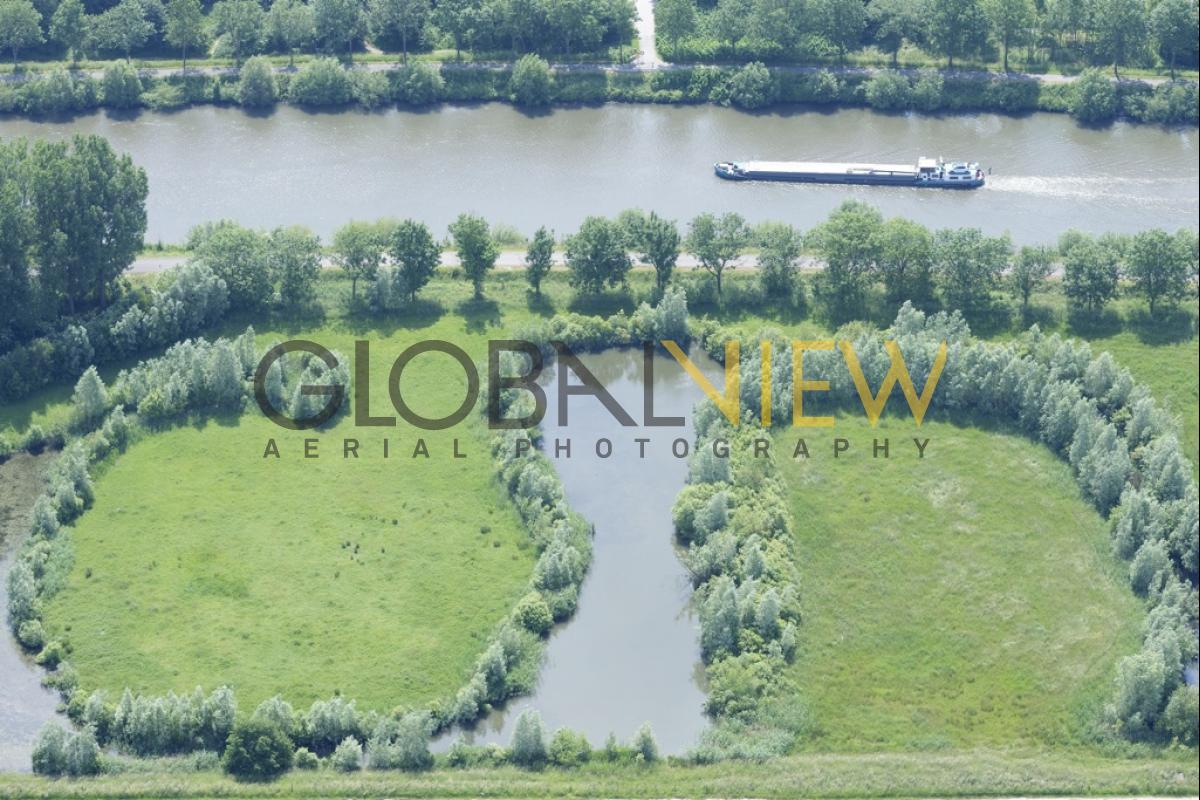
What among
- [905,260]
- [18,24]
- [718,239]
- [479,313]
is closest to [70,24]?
[18,24]

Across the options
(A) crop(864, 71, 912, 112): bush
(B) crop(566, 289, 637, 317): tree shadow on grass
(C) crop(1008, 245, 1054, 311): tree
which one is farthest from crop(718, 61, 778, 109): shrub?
(C) crop(1008, 245, 1054, 311): tree

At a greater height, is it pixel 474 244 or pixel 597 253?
pixel 474 244

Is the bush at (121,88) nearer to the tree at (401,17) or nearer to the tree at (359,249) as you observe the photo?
the tree at (401,17)

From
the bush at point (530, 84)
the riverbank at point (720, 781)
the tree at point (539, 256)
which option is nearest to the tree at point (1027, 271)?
the tree at point (539, 256)

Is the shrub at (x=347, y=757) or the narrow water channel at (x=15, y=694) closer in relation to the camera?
the shrub at (x=347, y=757)

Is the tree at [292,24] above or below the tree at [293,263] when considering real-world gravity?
above

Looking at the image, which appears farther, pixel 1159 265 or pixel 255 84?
pixel 255 84

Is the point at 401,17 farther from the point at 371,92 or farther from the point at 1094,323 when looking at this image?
the point at 1094,323

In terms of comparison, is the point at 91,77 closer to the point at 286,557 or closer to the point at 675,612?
the point at 286,557
